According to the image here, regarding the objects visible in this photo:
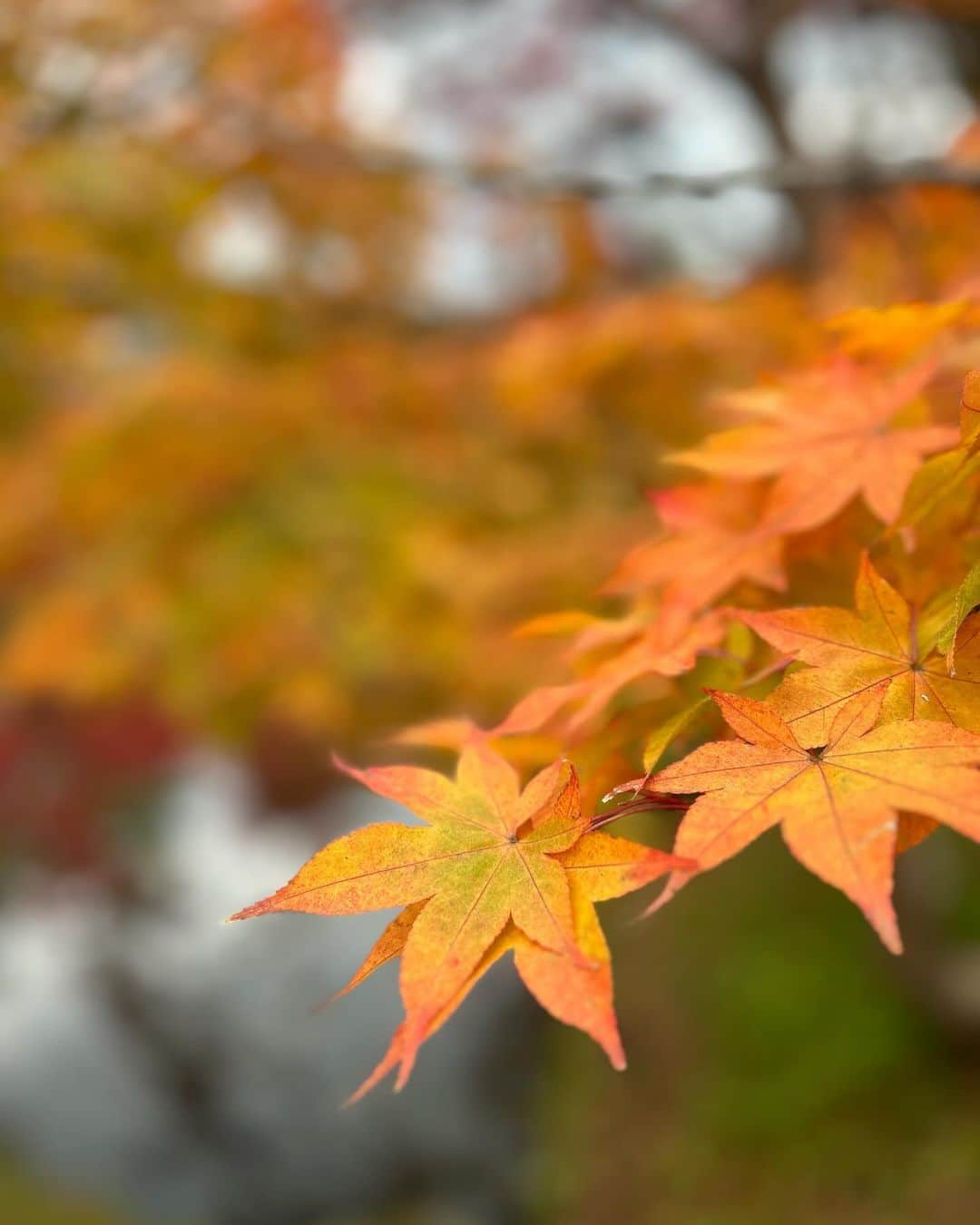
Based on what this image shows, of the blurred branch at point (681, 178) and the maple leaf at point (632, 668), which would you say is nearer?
the maple leaf at point (632, 668)

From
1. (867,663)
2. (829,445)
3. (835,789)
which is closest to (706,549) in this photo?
(829,445)

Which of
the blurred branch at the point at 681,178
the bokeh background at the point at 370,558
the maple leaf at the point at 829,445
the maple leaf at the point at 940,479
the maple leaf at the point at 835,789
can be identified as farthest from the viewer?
the bokeh background at the point at 370,558

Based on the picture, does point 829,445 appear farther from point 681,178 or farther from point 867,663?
point 681,178

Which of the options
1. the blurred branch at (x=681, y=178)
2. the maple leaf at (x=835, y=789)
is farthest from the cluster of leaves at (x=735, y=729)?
the blurred branch at (x=681, y=178)

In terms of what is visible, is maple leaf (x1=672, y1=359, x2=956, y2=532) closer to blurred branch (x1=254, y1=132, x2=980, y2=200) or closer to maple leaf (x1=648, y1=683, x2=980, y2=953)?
maple leaf (x1=648, y1=683, x2=980, y2=953)

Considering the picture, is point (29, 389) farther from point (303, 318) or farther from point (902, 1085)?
point (902, 1085)

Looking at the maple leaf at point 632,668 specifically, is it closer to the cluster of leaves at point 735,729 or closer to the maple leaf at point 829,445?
the cluster of leaves at point 735,729
